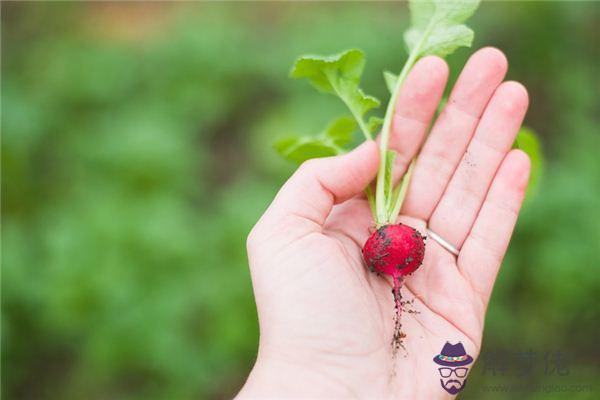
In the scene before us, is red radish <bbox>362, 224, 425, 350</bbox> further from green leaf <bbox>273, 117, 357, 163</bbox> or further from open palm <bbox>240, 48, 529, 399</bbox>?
green leaf <bbox>273, 117, 357, 163</bbox>

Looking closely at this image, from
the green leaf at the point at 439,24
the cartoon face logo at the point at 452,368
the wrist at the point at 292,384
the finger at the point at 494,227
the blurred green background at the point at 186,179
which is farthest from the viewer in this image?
the blurred green background at the point at 186,179

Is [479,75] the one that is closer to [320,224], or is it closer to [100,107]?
[320,224]

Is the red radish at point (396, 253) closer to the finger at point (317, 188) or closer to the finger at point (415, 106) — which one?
the finger at point (317, 188)

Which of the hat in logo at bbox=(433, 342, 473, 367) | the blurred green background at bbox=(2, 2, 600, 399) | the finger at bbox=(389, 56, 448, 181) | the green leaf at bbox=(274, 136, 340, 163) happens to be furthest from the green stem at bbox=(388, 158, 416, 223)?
the blurred green background at bbox=(2, 2, 600, 399)

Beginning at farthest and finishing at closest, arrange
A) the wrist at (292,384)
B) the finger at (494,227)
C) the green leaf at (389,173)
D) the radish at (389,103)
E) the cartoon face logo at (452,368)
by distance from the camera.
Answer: the green leaf at (389,173) → the finger at (494,227) → the radish at (389,103) → the cartoon face logo at (452,368) → the wrist at (292,384)

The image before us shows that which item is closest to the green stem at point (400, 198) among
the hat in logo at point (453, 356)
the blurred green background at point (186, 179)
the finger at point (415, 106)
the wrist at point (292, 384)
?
the finger at point (415, 106)

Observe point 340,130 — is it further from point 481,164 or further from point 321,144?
point 481,164

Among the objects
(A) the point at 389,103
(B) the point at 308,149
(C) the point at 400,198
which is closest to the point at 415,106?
(A) the point at 389,103
